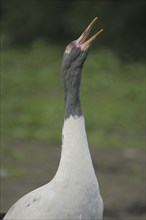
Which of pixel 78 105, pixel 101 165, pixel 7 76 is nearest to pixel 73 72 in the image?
pixel 78 105

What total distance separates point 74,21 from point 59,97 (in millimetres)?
4425

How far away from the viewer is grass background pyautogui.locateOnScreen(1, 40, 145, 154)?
1237 centimetres

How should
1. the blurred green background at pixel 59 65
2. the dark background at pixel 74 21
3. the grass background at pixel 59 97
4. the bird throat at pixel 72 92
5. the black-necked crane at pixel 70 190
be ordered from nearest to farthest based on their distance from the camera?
the black-necked crane at pixel 70 190 < the bird throat at pixel 72 92 < the grass background at pixel 59 97 < the blurred green background at pixel 59 65 < the dark background at pixel 74 21

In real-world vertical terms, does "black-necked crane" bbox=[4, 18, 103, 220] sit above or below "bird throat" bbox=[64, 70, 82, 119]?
below

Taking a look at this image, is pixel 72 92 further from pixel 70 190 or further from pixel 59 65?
pixel 59 65

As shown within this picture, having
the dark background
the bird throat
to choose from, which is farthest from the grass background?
the bird throat

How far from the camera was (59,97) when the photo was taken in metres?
14.9

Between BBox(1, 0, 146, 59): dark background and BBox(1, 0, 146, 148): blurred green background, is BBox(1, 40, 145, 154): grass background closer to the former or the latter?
BBox(1, 0, 146, 148): blurred green background

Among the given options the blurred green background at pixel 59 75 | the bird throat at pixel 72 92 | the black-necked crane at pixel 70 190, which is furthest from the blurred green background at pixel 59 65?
the black-necked crane at pixel 70 190

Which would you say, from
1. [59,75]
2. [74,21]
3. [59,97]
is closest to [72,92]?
[59,97]

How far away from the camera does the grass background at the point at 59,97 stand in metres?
12.4

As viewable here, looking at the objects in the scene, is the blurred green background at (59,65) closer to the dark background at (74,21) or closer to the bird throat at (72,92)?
the dark background at (74,21)

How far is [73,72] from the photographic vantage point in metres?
5.54

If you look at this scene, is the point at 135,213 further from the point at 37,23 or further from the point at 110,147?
the point at 37,23
